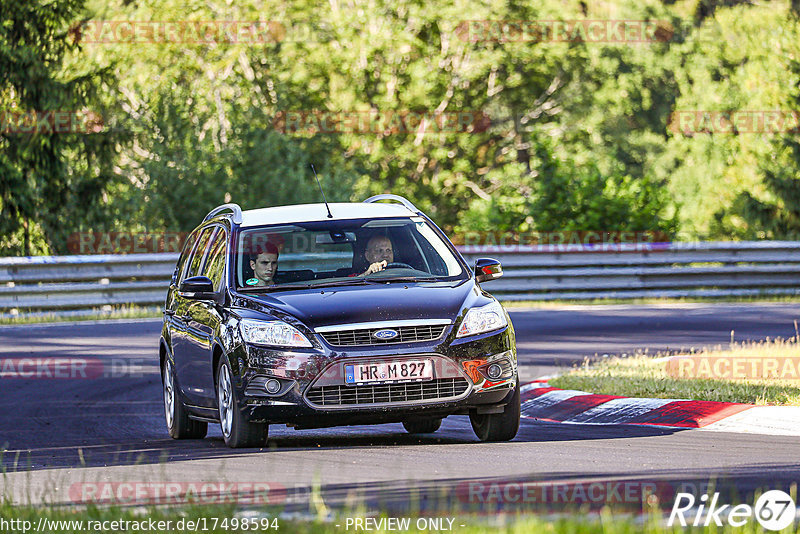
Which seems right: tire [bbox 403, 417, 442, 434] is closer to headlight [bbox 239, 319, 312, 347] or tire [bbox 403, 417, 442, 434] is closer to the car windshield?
the car windshield

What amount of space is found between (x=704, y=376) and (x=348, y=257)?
4.01 m

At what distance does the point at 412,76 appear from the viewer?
42344mm

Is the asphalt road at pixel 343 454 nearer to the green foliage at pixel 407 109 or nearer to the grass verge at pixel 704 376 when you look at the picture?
the grass verge at pixel 704 376

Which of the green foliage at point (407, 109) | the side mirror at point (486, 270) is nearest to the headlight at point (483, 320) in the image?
the side mirror at point (486, 270)

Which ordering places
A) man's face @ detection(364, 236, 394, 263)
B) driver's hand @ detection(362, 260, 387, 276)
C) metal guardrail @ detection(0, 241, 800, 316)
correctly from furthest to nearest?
1. metal guardrail @ detection(0, 241, 800, 316)
2. man's face @ detection(364, 236, 394, 263)
3. driver's hand @ detection(362, 260, 387, 276)

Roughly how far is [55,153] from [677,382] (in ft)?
69.6

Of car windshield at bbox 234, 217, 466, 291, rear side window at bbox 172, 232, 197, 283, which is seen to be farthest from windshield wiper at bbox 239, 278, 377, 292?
rear side window at bbox 172, 232, 197, 283

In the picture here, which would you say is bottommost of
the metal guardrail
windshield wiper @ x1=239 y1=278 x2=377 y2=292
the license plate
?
the metal guardrail

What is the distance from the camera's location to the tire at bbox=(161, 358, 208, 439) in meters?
10.9

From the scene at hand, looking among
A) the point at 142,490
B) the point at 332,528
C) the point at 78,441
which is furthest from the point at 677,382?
the point at 332,528

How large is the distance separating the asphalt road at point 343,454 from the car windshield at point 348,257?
44.2 inches

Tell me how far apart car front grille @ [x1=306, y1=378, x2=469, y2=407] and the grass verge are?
2.84 metres

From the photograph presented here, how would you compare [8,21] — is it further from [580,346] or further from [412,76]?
[580,346]

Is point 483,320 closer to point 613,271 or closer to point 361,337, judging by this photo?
point 361,337
